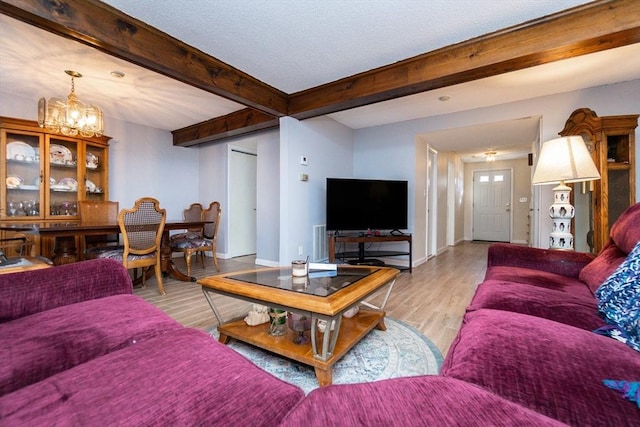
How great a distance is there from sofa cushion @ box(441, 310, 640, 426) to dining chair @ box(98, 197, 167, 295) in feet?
9.36

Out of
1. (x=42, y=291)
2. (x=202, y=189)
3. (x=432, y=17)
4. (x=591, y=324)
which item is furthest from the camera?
(x=202, y=189)

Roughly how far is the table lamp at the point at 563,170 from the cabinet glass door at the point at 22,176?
528 cm

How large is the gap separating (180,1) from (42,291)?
1.86 metres

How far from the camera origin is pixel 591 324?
1.06 metres

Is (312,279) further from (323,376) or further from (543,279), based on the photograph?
→ (543,279)

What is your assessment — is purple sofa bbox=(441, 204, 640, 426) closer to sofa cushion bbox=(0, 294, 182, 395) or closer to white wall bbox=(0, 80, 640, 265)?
sofa cushion bbox=(0, 294, 182, 395)

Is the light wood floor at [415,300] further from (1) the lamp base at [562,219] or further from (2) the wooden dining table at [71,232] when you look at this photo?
(1) the lamp base at [562,219]

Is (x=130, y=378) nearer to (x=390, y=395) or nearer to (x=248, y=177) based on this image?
(x=390, y=395)

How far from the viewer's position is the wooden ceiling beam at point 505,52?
182cm

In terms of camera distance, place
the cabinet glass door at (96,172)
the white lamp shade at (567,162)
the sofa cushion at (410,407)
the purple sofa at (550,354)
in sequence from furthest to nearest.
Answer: the cabinet glass door at (96,172) → the white lamp shade at (567,162) → the purple sofa at (550,354) → the sofa cushion at (410,407)

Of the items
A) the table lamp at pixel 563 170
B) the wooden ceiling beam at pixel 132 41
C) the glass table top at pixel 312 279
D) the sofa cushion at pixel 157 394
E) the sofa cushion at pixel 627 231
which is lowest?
the sofa cushion at pixel 157 394

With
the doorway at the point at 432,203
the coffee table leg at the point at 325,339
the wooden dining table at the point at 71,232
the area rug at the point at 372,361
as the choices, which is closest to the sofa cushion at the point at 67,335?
the coffee table leg at the point at 325,339

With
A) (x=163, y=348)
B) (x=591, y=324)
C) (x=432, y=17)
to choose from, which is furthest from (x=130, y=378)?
(x=432, y=17)

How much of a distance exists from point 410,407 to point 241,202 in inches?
191
